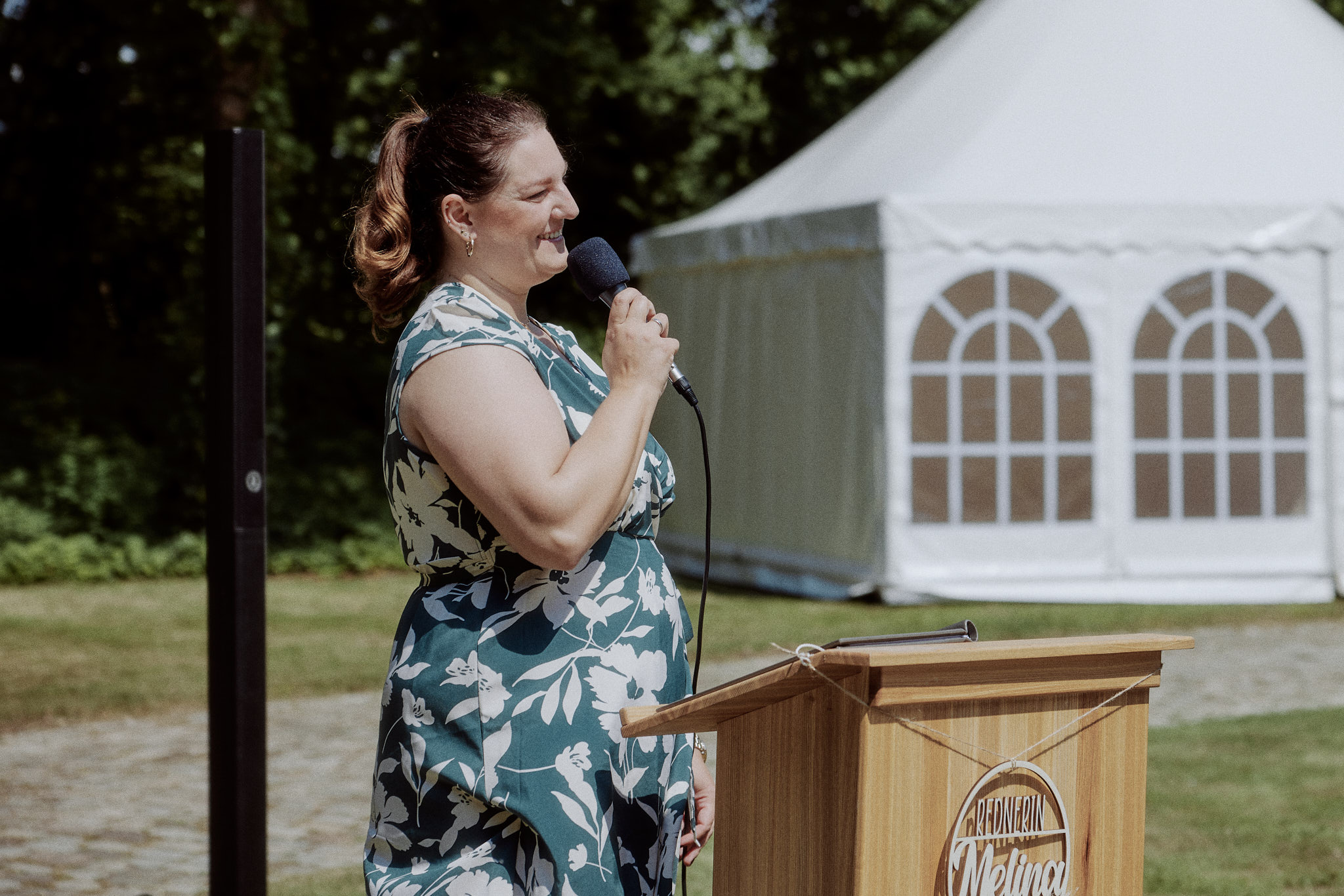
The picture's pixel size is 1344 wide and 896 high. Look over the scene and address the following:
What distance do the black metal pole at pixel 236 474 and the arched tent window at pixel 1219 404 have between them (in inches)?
357

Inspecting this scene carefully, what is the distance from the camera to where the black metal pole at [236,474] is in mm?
2654

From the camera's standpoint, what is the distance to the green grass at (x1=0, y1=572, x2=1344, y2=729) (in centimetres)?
830

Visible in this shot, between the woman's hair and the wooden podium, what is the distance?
757 mm

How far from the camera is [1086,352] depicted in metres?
10.8

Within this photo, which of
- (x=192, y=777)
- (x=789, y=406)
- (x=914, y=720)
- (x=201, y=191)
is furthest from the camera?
(x=201, y=191)

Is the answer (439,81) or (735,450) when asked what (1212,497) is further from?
(439,81)

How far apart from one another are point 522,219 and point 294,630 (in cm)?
878

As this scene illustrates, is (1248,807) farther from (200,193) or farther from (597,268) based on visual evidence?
(200,193)

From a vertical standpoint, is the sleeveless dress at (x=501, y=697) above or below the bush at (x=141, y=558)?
below

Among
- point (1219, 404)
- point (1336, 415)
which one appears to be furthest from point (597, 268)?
point (1336, 415)

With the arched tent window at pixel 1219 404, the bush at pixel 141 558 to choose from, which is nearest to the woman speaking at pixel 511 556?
the arched tent window at pixel 1219 404

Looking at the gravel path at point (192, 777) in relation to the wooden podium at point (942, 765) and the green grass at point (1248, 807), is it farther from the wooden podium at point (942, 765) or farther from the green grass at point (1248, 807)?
the wooden podium at point (942, 765)

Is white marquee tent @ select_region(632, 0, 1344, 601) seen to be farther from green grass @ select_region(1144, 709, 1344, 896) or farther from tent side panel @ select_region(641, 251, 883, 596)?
green grass @ select_region(1144, 709, 1344, 896)

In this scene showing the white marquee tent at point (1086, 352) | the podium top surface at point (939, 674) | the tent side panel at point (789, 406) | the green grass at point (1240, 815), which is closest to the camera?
the podium top surface at point (939, 674)
